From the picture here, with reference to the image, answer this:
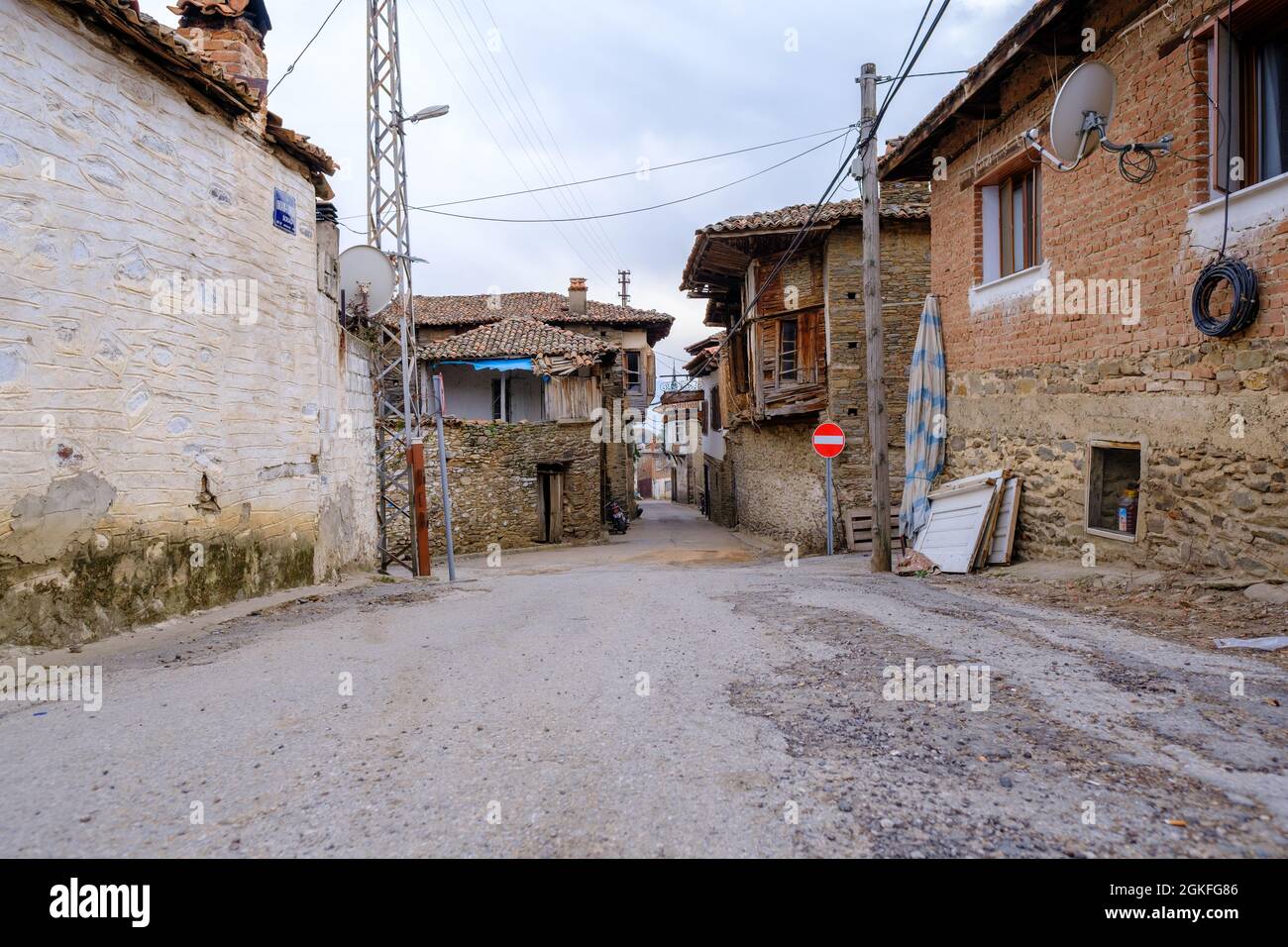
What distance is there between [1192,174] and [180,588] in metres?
9.83

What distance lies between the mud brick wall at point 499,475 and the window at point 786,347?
721cm

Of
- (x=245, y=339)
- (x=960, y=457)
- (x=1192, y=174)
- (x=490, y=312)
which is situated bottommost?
(x=960, y=457)

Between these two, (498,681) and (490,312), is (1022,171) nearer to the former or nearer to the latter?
(498,681)

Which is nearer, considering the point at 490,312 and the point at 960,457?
the point at 960,457

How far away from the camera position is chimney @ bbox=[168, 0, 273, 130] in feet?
32.0

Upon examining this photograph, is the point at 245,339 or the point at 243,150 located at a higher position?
the point at 243,150

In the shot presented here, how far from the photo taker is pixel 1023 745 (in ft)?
10.3

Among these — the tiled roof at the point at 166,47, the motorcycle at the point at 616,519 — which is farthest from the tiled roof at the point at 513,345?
the tiled roof at the point at 166,47

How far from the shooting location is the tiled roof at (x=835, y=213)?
57.7 feet

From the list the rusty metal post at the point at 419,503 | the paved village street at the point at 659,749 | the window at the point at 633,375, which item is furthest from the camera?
the window at the point at 633,375

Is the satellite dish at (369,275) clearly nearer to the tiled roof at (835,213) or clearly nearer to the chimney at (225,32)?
the chimney at (225,32)
